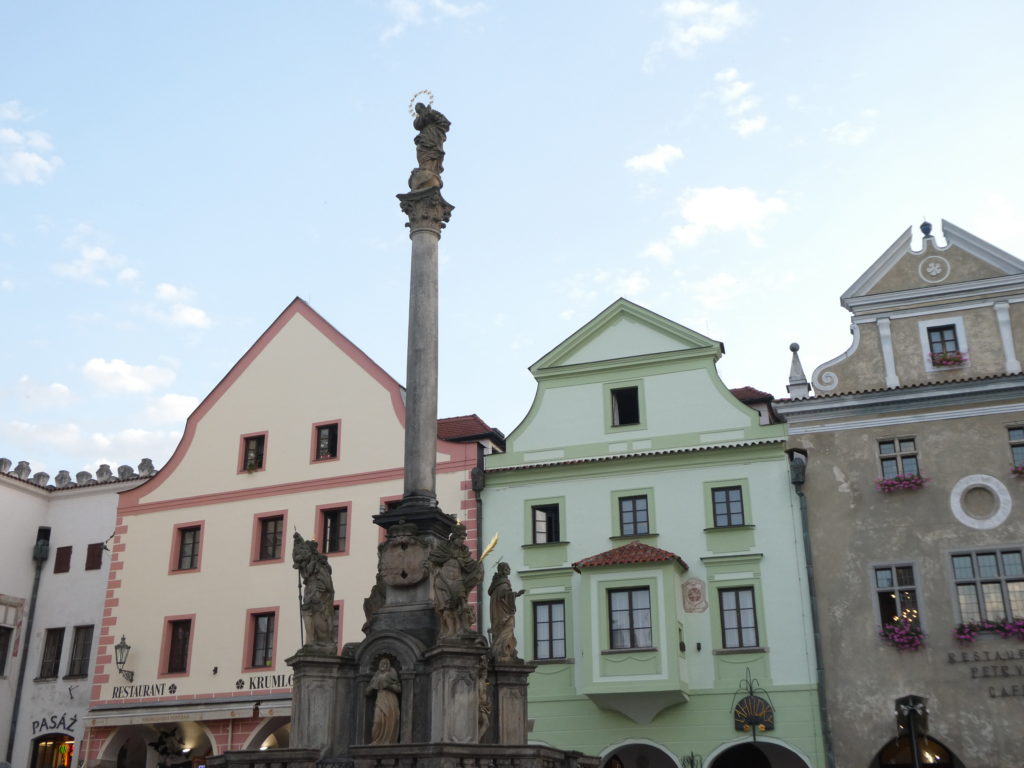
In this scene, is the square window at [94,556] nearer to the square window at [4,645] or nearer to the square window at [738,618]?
Result: the square window at [4,645]

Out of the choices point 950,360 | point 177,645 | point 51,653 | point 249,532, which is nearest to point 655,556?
point 950,360

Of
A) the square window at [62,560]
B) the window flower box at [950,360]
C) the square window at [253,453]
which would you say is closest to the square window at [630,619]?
the window flower box at [950,360]

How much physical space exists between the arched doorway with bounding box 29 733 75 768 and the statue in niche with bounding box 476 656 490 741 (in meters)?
19.6

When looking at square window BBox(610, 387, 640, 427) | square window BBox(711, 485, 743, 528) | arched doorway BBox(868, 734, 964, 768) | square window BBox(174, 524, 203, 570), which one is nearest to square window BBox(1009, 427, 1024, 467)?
square window BBox(711, 485, 743, 528)

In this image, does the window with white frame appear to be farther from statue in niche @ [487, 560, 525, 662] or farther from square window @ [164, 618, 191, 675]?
square window @ [164, 618, 191, 675]

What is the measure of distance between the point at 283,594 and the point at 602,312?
35.8 feet

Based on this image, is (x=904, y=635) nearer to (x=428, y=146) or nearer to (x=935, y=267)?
(x=935, y=267)

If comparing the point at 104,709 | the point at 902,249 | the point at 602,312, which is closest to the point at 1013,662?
the point at 902,249

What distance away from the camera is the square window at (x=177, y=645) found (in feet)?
94.8

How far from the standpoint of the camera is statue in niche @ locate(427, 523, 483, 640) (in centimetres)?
1492

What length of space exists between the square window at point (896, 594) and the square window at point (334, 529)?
1296 centimetres

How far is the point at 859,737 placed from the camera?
23422mm

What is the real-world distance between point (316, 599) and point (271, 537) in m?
14.1

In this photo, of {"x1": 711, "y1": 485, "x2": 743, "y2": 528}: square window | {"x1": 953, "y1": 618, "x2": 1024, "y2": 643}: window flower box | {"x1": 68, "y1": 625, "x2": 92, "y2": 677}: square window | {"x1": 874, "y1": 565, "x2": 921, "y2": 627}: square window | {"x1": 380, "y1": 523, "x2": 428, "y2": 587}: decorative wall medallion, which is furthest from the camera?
{"x1": 68, "y1": 625, "x2": 92, "y2": 677}: square window
